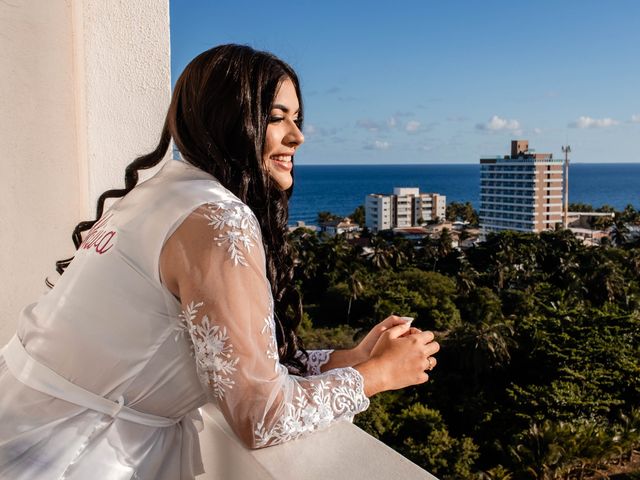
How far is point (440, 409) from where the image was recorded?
60.9ft

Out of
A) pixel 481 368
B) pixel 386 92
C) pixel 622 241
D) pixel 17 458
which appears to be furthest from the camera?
pixel 386 92

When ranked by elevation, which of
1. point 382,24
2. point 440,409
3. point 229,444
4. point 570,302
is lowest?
point 440,409

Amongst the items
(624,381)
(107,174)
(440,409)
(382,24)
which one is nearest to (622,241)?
(624,381)

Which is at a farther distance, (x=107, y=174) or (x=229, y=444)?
(x=107, y=174)

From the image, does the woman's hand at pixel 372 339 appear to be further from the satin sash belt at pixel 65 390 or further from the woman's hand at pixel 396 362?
the satin sash belt at pixel 65 390

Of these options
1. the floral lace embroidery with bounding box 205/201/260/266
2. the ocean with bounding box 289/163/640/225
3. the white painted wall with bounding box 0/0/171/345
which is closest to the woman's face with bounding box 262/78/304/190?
the floral lace embroidery with bounding box 205/201/260/266

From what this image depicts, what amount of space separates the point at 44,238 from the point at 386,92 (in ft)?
333

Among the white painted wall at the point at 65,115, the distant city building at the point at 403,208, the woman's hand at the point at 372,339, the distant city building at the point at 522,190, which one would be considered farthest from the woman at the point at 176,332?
the distant city building at the point at 522,190

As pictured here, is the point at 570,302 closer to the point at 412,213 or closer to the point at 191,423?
the point at 191,423

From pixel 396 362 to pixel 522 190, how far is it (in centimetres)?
6494

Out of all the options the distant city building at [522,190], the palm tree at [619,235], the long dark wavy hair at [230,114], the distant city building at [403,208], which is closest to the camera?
the long dark wavy hair at [230,114]

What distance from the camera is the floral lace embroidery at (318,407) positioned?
29.8 inches

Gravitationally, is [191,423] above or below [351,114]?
below

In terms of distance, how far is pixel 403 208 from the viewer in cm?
6456
